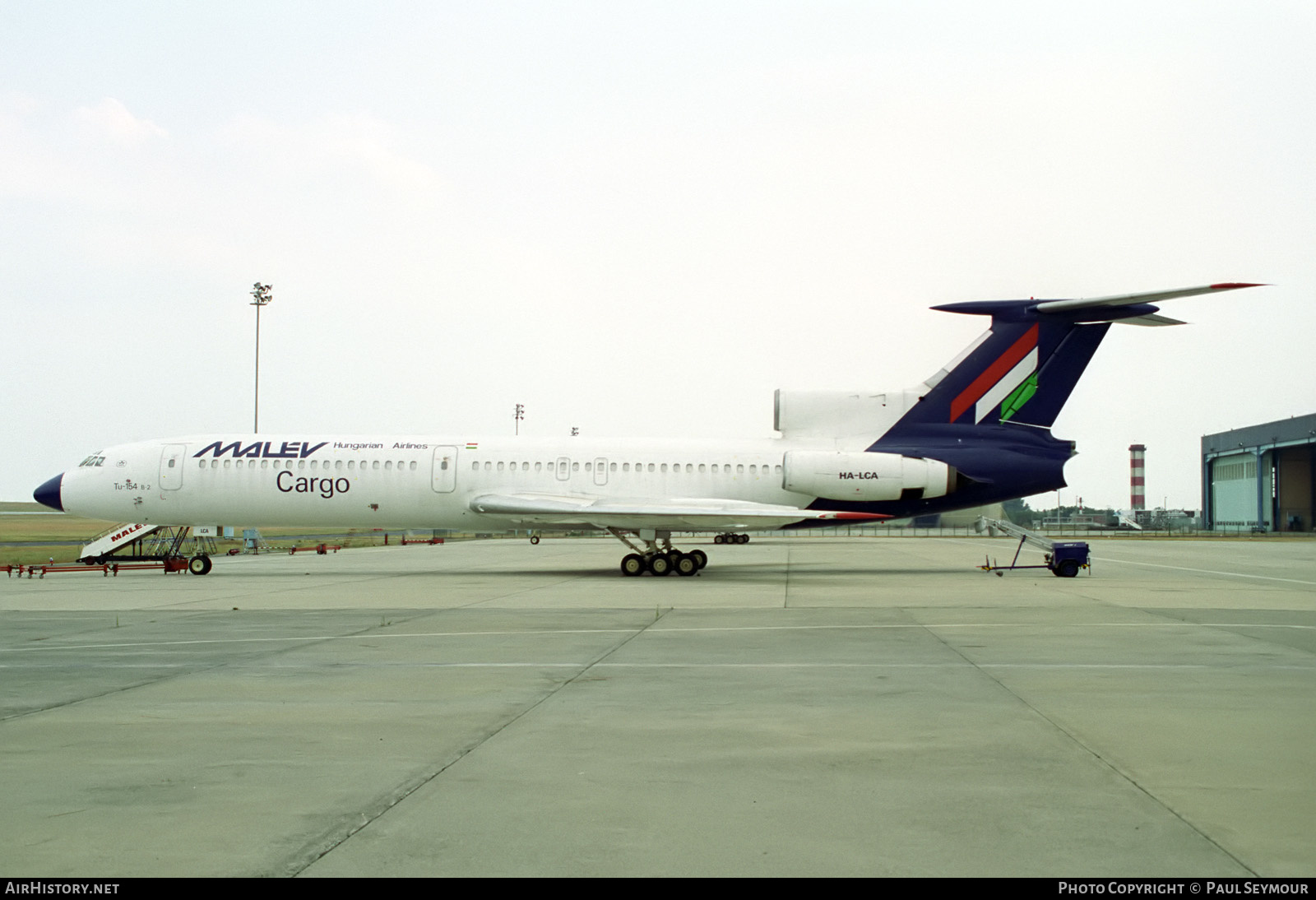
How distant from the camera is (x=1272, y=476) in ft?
277

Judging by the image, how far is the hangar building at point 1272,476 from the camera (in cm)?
8125

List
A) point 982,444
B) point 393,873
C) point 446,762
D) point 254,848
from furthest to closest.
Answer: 1. point 982,444
2. point 446,762
3. point 254,848
4. point 393,873

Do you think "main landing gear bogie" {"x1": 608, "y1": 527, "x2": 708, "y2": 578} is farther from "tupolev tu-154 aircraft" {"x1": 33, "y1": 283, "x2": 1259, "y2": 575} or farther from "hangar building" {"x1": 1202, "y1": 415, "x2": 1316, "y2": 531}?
"hangar building" {"x1": 1202, "y1": 415, "x2": 1316, "y2": 531}

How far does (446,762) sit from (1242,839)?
4312 mm

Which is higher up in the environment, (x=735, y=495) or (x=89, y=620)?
(x=735, y=495)

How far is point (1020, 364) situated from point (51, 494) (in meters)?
25.5

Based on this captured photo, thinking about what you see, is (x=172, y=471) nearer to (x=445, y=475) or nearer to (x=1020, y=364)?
(x=445, y=475)

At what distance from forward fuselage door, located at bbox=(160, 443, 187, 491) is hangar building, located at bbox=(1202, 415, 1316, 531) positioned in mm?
76973

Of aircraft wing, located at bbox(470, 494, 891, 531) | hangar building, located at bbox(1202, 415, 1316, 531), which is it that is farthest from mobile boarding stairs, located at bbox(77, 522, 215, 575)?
hangar building, located at bbox(1202, 415, 1316, 531)

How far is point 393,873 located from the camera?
4445mm

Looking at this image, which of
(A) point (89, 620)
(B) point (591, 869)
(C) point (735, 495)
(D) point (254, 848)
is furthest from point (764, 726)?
(C) point (735, 495)

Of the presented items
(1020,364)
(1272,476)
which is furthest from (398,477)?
(1272,476)

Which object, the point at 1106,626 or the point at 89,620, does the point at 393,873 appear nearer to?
the point at 1106,626

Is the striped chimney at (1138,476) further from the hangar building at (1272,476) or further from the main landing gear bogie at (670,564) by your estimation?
the main landing gear bogie at (670,564)
